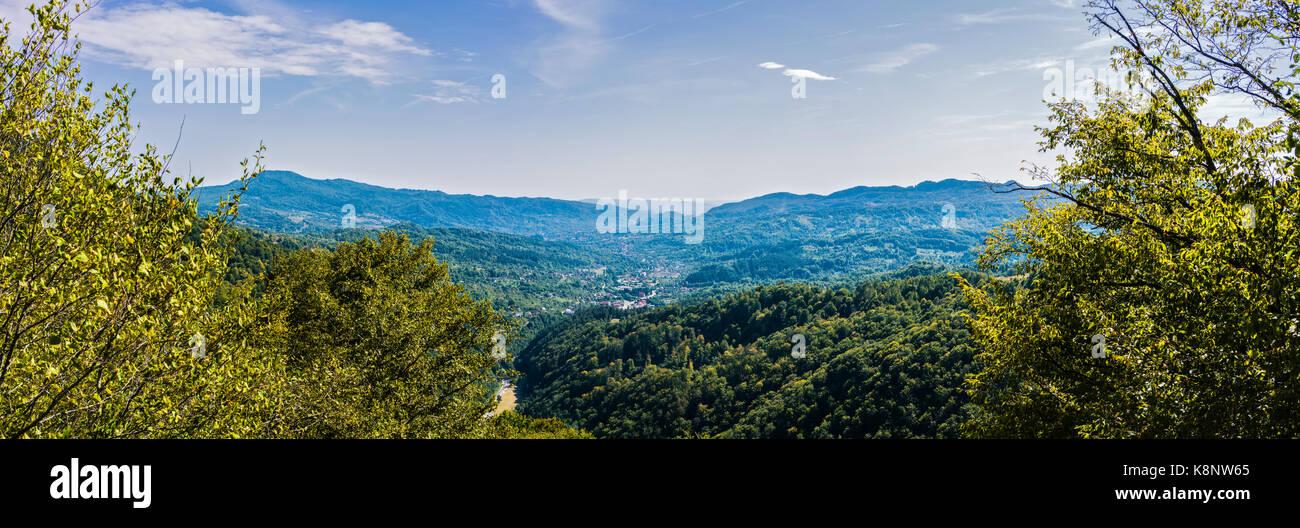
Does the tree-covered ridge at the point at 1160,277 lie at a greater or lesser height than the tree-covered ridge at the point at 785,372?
greater

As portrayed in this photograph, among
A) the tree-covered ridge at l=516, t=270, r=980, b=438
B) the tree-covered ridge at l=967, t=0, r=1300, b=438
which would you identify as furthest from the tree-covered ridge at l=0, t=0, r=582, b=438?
the tree-covered ridge at l=516, t=270, r=980, b=438

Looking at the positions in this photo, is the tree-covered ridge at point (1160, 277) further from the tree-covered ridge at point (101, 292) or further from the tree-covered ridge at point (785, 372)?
the tree-covered ridge at point (785, 372)

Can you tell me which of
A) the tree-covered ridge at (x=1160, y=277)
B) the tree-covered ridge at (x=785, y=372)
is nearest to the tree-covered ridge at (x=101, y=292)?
the tree-covered ridge at (x=1160, y=277)

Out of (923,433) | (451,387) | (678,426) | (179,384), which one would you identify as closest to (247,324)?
(179,384)

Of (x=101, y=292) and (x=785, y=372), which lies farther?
(x=785, y=372)

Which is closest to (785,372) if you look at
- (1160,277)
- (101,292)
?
(1160,277)

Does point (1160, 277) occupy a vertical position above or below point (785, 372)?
above

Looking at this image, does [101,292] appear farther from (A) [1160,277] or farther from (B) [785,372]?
(B) [785,372]

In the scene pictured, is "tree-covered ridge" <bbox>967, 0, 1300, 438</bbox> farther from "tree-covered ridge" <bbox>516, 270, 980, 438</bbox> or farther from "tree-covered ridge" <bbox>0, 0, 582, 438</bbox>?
"tree-covered ridge" <bbox>516, 270, 980, 438</bbox>
